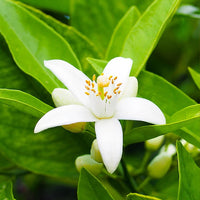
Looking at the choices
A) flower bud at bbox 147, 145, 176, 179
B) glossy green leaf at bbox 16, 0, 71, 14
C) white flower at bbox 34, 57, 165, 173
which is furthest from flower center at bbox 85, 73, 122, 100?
glossy green leaf at bbox 16, 0, 71, 14

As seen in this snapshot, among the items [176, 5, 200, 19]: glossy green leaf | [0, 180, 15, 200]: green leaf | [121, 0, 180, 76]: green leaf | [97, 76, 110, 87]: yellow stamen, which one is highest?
[121, 0, 180, 76]: green leaf

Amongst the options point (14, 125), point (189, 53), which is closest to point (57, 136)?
point (14, 125)

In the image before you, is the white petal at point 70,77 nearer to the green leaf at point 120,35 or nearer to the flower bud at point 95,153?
the flower bud at point 95,153

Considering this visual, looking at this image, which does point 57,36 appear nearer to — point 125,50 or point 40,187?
Result: point 125,50

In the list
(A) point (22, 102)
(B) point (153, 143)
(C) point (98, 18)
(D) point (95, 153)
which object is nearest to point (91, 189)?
(D) point (95, 153)

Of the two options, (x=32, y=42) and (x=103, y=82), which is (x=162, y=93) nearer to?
(x=103, y=82)

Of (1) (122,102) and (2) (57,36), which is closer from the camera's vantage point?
(1) (122,102)

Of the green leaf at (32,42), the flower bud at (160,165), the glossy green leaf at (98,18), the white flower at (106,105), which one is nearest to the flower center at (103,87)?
the white flower at (106,105)

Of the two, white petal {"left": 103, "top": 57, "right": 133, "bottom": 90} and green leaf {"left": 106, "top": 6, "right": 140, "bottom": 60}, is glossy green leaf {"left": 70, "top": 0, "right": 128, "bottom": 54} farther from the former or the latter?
white petal {"left": 103, "top": 57, "right": 133, "bottom": 90}
